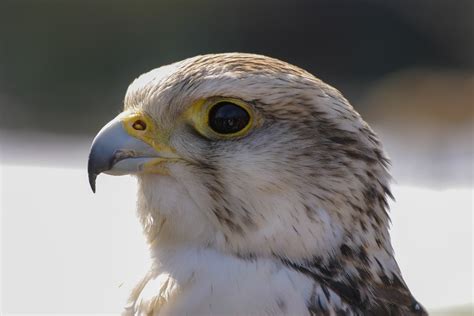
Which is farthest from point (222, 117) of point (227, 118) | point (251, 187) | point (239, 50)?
point (239, 50)

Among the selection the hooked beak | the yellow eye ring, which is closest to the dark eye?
the yellow eye ring

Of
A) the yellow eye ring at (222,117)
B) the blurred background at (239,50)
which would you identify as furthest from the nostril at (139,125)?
the blurred background at (239,50)

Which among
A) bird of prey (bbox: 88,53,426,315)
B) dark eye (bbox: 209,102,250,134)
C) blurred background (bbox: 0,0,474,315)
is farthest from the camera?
blurred background (bbox: 0,0,474,315)

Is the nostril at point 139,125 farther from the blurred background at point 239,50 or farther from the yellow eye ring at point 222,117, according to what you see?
the blurred background at point 239,50

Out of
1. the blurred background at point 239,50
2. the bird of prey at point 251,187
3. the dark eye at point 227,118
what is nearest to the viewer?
the bird of prey at point 251,187

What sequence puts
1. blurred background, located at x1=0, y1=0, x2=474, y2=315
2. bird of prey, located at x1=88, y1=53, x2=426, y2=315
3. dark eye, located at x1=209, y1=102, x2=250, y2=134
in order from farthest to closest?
blurred background, located at x1=0, y1=0, x2=474, y2=315, dark eye, located at x1=209, y1=102, x2=250, y2=134, bird of prey, located at x1=88, y1=53, x2=426, y2=315

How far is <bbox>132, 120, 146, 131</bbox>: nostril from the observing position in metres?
3.43

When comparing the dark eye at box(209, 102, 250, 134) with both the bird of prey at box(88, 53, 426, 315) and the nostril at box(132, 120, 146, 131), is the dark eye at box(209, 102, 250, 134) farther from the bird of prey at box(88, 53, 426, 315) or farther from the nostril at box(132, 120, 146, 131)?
the nostril at box(132, 120, 146, 131)

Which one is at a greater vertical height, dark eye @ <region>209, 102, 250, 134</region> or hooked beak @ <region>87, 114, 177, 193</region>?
dark eye @ <region>209, 102, 250, 134</region>

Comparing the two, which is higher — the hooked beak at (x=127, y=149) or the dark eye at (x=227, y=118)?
the dark eye at (x=227, y=118)

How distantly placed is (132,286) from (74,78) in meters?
16.5

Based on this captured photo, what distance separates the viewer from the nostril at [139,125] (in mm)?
3426

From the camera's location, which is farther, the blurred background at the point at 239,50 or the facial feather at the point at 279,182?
the blurred background at the point at 239,50

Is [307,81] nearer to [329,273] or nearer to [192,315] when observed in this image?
[329,273]
